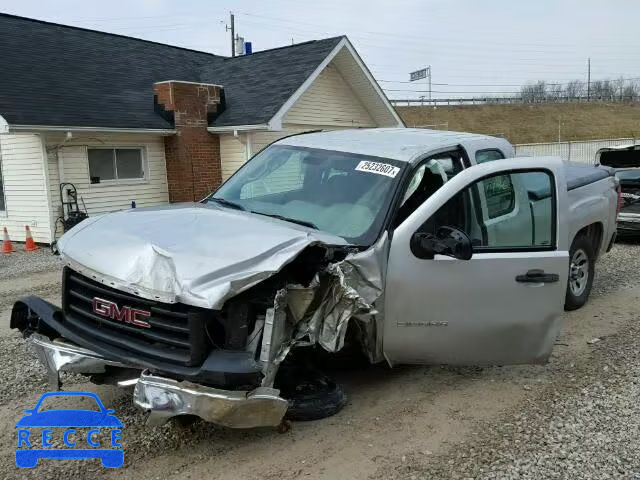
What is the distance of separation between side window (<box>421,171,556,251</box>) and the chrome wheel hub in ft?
8.40

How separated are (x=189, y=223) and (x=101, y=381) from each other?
1.13 metres

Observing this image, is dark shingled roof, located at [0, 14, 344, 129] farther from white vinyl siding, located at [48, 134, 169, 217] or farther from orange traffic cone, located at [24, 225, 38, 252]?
orange traffic cone, located at [24, 225, 38, 252]

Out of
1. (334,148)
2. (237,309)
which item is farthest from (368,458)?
(334,148)

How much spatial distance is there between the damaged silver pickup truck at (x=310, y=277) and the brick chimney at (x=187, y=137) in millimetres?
10683

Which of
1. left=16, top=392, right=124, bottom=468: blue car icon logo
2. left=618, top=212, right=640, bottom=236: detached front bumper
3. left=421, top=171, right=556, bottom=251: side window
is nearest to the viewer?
left=16, top=392, right=124, bottom=468: blue car icon logo

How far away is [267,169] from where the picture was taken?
5.05 m

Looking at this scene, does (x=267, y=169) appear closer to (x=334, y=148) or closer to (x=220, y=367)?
(x=334, y=148)

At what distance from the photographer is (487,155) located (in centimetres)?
524

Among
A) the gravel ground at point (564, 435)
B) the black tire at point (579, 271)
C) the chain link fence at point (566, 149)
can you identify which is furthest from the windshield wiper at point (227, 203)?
the chain link fence at point (566, 149)

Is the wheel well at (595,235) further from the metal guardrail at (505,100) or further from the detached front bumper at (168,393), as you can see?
the metal guardrail at (505,100)

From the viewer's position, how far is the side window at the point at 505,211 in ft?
13.7

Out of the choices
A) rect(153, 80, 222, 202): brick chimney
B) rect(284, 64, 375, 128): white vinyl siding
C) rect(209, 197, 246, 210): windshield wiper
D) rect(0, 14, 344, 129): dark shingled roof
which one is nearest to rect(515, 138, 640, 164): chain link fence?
rect(284, 64, 375, 128): white vinyl siding

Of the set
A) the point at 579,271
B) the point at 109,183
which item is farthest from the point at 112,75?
the point at 579,271

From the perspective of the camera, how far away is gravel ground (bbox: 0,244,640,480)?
333 centimetres
